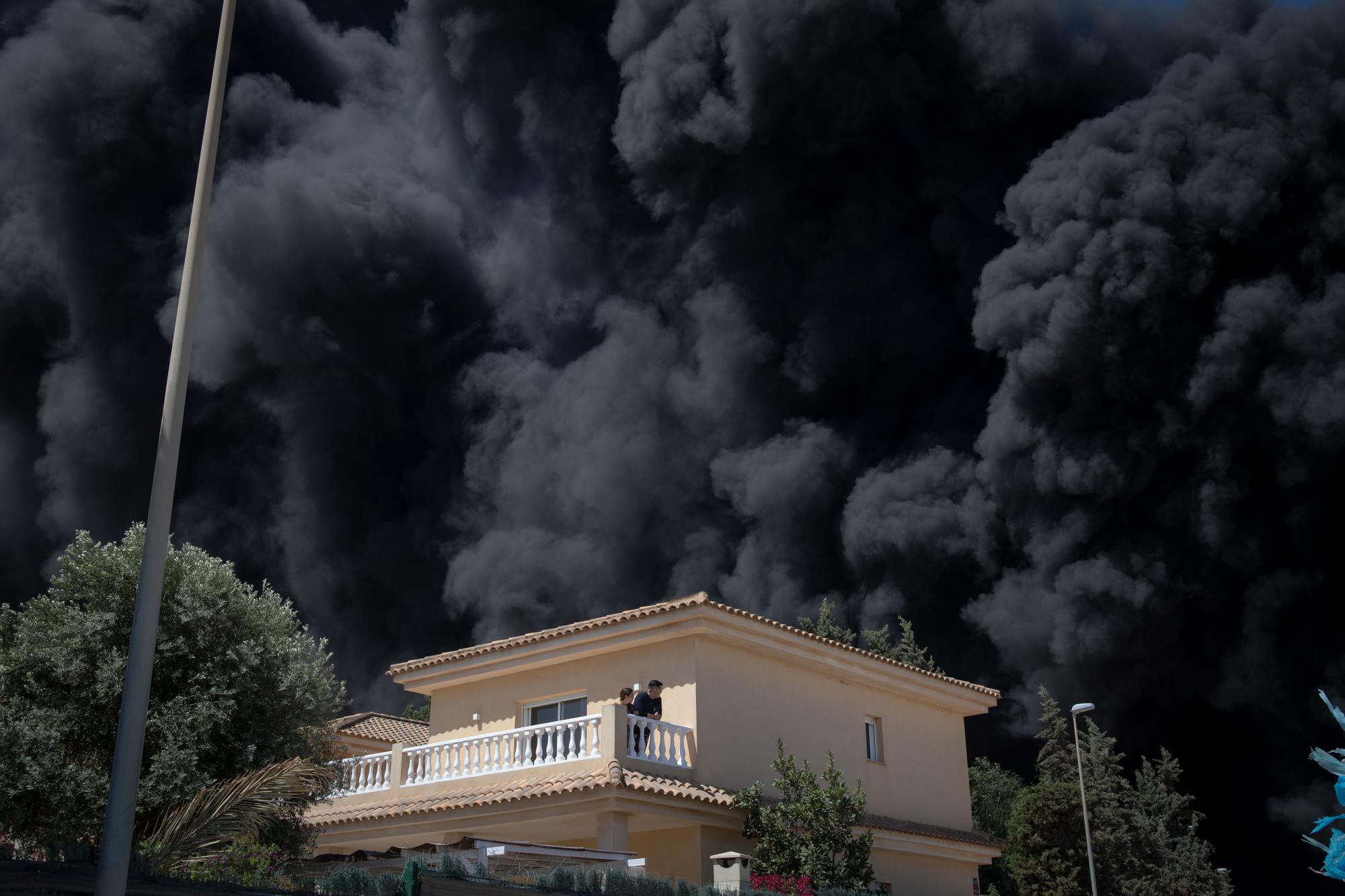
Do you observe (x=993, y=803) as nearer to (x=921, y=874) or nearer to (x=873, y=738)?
(x=921, y=874)

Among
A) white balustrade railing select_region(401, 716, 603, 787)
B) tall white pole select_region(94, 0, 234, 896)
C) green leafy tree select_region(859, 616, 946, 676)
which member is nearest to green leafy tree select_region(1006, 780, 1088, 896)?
white balustrade railing select_region(401, 716, 603, 787)

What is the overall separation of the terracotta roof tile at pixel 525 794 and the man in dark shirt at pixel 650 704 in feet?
3.54

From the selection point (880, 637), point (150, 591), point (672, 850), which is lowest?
point (672, 850)

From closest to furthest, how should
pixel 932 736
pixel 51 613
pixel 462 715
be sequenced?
1. pixel 51 613
2. pixel 462 715
3. pixel 932 736

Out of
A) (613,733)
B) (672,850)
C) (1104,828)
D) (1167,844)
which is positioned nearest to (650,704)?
(613,733)

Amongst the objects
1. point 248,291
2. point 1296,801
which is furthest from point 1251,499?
point 248,291

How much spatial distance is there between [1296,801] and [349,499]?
3721cm

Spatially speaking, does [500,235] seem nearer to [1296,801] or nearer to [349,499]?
[349,499]

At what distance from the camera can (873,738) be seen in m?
21.8

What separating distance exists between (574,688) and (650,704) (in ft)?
7.40

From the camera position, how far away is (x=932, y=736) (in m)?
23.2

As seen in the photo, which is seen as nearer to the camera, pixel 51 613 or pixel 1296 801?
pixel 51 613

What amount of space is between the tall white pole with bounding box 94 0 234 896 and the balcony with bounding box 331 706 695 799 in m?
9.65

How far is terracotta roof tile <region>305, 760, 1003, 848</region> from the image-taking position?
16.2m
